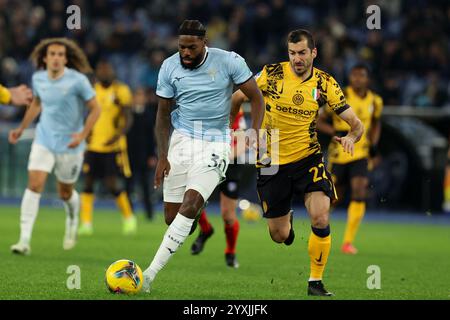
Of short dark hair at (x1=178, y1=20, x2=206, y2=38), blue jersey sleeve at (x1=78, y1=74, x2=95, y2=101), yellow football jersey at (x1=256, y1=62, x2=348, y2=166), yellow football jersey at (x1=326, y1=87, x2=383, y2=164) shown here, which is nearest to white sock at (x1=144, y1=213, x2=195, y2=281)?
yellow football jersey at (x1=256, y1=62, x2=348, y2=166)

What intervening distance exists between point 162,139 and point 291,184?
1.34 m

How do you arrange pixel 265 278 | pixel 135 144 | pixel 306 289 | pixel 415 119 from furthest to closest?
pixel 415 119 < pixel 135 144 < pixel 265 278 < pixel 306 289

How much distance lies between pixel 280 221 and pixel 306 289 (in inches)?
29.8

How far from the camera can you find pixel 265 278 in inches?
430

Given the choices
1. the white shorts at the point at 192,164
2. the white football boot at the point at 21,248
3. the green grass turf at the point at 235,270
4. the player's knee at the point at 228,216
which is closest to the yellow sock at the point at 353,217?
the green grass turf at the point at 235,270

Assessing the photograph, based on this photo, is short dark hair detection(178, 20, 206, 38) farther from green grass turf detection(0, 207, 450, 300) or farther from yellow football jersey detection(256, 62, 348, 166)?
green grass turf detection(0, 207, 450, 300)

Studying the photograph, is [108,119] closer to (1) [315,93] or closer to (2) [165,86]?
(2) [165,86]

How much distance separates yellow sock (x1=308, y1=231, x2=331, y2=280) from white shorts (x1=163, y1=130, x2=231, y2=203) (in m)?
1.04

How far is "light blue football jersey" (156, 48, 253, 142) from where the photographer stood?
9617 millimetres

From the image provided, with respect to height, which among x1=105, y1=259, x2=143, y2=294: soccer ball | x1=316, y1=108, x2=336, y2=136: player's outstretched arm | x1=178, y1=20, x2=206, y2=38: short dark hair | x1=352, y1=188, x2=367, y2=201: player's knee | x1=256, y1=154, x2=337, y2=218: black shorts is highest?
x1=178, y1=20, x2=206, y2=38: short dark hair
